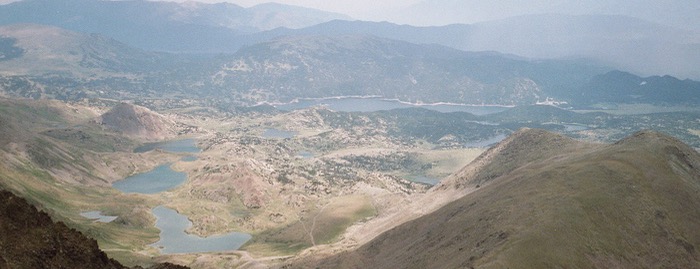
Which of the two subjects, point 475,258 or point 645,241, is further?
point 645,241

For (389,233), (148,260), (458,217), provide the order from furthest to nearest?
1. (148,260)
2. (389,233)
3. (458,217)

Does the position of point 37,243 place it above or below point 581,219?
above

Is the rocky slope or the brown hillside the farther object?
the brown hillside

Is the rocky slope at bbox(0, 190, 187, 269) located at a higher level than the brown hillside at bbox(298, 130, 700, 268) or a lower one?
higher

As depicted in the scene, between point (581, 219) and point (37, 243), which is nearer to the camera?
→ point (37, 243)

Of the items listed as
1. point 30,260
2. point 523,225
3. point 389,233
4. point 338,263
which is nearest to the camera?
point 30,260

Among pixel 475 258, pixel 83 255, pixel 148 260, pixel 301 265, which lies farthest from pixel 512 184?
pixel 148 260

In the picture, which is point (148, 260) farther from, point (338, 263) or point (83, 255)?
point (83, 255)

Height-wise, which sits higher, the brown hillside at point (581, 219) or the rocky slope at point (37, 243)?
the rocky slope at point (37, 243)
